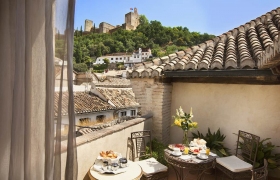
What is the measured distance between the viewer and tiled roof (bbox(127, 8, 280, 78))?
3.41 m

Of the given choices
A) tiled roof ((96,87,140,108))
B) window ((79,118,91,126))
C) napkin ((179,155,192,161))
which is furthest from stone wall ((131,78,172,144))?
tiled roof ((96,87,140,108))

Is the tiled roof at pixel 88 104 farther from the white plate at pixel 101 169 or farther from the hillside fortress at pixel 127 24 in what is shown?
the hillside fortress at pixel 127 24

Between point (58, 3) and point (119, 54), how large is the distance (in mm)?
47241

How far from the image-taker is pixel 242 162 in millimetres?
3312

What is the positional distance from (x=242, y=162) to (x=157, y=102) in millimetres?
2247

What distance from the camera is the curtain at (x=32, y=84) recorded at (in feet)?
2.86

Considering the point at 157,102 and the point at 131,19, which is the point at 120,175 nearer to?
the point at 157,102

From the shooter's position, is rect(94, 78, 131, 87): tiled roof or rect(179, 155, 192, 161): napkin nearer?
rect(179, 155, 192, 161): napkin

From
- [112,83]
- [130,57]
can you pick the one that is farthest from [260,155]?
[130,57]

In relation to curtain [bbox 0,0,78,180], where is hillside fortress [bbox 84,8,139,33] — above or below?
above

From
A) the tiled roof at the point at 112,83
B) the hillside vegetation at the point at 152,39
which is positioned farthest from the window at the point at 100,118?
the hillside vegetation at the point at 152,39

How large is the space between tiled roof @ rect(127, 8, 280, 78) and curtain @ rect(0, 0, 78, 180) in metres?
2.29

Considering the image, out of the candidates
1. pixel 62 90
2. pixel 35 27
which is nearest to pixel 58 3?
pixel 35 27

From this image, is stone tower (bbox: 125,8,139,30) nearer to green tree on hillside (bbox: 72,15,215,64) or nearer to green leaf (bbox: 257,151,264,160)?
green tree on hillside (bbox: 72,15,215,64)
